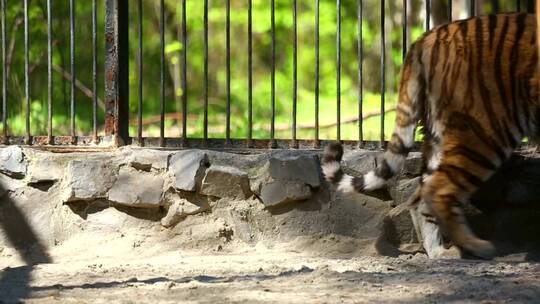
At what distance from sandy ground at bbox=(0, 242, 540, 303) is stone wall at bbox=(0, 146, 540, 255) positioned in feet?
0.80

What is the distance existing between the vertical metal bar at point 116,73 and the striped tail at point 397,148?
145cm

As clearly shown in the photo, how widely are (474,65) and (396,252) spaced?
1.23 m

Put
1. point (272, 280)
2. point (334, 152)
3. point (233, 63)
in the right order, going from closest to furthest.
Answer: point (272, 280) < point (334, 152) < point (233, 63)

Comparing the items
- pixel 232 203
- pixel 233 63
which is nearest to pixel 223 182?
pixel 232 203

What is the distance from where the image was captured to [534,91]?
5258 mm

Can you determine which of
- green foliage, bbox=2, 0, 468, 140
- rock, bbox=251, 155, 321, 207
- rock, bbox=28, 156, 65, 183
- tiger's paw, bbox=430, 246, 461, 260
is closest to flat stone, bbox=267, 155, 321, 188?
rock, bbox=251, 155, 321, 207

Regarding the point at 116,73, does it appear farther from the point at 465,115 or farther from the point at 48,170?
the point at 465,115

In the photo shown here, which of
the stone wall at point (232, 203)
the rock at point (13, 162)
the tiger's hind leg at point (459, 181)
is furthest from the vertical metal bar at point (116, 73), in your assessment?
the tiger's hind leg at point (459, 181)

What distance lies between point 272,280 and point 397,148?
1328 mm

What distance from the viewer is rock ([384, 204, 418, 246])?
5672mm

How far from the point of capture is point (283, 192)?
5652 mm

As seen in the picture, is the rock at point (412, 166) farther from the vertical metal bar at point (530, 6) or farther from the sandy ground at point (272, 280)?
the vertical metal bar at point (530, 6)

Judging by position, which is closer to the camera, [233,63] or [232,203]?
[232,203]

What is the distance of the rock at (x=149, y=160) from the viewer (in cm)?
580
